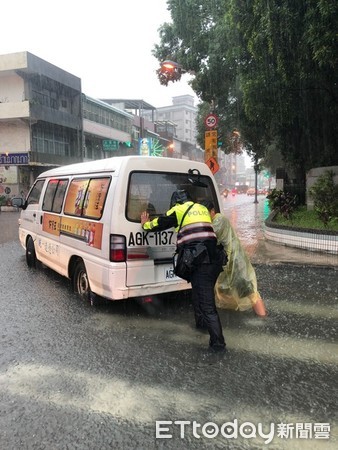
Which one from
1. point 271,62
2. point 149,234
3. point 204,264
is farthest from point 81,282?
point 271,62

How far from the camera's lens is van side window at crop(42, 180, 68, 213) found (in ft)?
21.1

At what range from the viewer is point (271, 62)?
992 centimetres

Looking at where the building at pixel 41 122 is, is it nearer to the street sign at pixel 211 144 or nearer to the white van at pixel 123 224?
the street sign at pixel 211 144

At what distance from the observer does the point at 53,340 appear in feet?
14.4

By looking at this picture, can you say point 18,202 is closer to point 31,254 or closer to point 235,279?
point 31,254

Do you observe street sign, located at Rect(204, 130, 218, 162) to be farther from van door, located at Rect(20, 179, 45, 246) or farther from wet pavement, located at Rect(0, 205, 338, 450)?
wet pavement, located at Rect(0, 205, 338, 450)

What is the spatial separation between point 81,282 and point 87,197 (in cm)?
127

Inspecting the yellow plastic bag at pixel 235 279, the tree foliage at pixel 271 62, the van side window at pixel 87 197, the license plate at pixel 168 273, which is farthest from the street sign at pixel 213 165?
A: the license plate at pixel 168 273

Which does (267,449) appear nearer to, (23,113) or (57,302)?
(57,302)

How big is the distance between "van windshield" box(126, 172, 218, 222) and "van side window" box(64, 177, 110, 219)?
1.19ft

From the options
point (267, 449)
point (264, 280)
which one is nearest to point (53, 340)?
point (267, 449)

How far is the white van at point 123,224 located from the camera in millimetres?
4715

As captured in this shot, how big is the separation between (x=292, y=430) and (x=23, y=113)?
1254 inches

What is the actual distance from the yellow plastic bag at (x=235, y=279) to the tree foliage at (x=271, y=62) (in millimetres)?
4834
